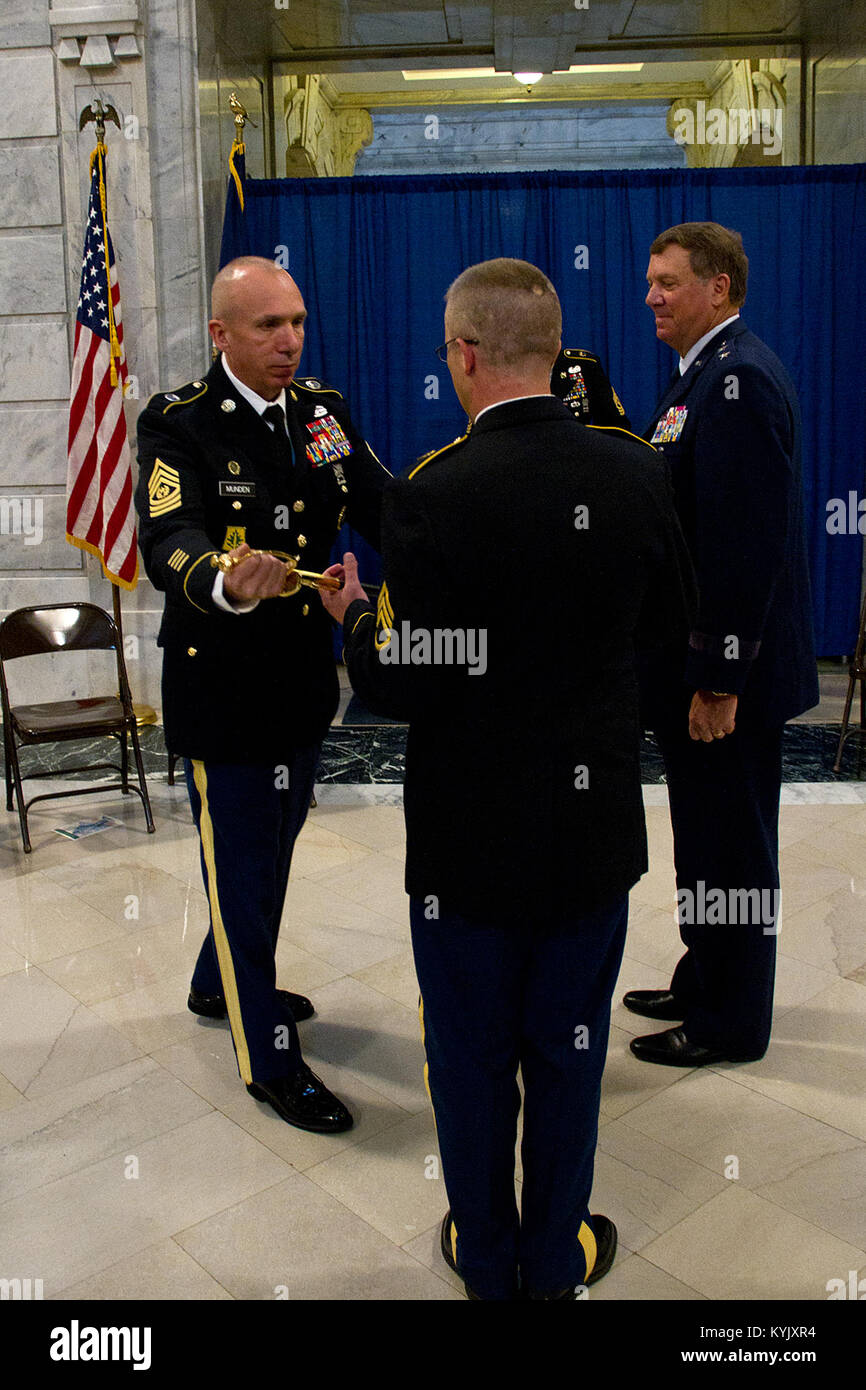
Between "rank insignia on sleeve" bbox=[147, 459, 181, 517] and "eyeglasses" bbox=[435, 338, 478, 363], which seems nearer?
"eyeglasses" bbox=[435, 338, 478, 363]

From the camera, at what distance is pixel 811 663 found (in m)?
2.62

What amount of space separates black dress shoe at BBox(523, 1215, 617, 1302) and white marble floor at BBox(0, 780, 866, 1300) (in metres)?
0.04

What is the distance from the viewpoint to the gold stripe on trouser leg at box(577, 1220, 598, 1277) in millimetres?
1951

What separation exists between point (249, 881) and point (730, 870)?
1.03 m

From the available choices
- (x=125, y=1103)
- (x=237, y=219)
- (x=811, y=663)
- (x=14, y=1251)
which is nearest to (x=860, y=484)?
(x=237, y=219)

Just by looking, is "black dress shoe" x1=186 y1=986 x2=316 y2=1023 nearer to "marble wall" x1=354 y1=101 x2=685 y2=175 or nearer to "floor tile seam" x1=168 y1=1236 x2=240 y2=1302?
"floor tile seam" x1=168 y1=1236 x2=240 y2=1302

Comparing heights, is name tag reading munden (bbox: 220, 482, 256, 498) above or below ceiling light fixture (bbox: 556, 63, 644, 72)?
below

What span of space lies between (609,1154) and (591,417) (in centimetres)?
190

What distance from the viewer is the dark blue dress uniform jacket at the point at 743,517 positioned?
2.36 metres

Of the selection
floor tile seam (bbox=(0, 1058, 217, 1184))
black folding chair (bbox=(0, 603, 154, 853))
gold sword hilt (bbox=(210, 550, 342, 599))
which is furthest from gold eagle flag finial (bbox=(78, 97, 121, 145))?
floor tile seam (bbox=(0, 1058, 217, 1184))

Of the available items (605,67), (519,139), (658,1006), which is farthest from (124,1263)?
(519,139)

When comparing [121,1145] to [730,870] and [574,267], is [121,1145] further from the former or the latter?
[574,267]

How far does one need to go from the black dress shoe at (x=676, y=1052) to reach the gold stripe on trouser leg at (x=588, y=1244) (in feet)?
2.54

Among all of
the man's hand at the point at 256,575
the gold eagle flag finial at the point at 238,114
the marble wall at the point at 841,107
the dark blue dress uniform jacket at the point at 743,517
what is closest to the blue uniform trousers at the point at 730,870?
the dark blue dress uniform jacket at the point at 743,517
